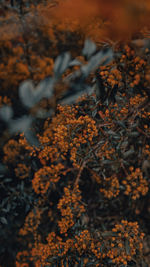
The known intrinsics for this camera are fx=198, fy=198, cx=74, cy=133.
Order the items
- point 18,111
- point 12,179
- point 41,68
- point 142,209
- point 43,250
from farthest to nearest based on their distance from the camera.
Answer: point 41,68
point 142,209
point 12,179
point 43,250
point 18,111

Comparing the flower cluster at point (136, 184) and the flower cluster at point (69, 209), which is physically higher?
the flower cluster at point (136, 184)

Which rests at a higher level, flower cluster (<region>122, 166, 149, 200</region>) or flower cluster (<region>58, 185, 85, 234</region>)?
flower cluster (<region>122, 166, 149, 200</region>)

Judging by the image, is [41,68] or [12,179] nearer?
[12,179]

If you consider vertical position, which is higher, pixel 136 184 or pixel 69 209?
pixel 136 184

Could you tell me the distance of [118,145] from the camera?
1.07 meters

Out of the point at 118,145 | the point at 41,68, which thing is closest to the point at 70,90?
the point at 118,145

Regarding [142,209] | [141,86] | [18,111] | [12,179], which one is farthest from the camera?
[142,209]

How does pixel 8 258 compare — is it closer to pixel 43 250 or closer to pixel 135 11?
pixel 43 250

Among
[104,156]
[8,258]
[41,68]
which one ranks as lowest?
[8,258]

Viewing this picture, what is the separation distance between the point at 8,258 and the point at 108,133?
1332mm

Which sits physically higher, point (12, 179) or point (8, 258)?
point (12, 179)

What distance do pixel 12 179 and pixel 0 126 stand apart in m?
1.02

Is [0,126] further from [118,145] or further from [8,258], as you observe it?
[8,258]

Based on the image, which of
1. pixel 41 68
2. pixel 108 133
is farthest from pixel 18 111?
pixel 41 68
